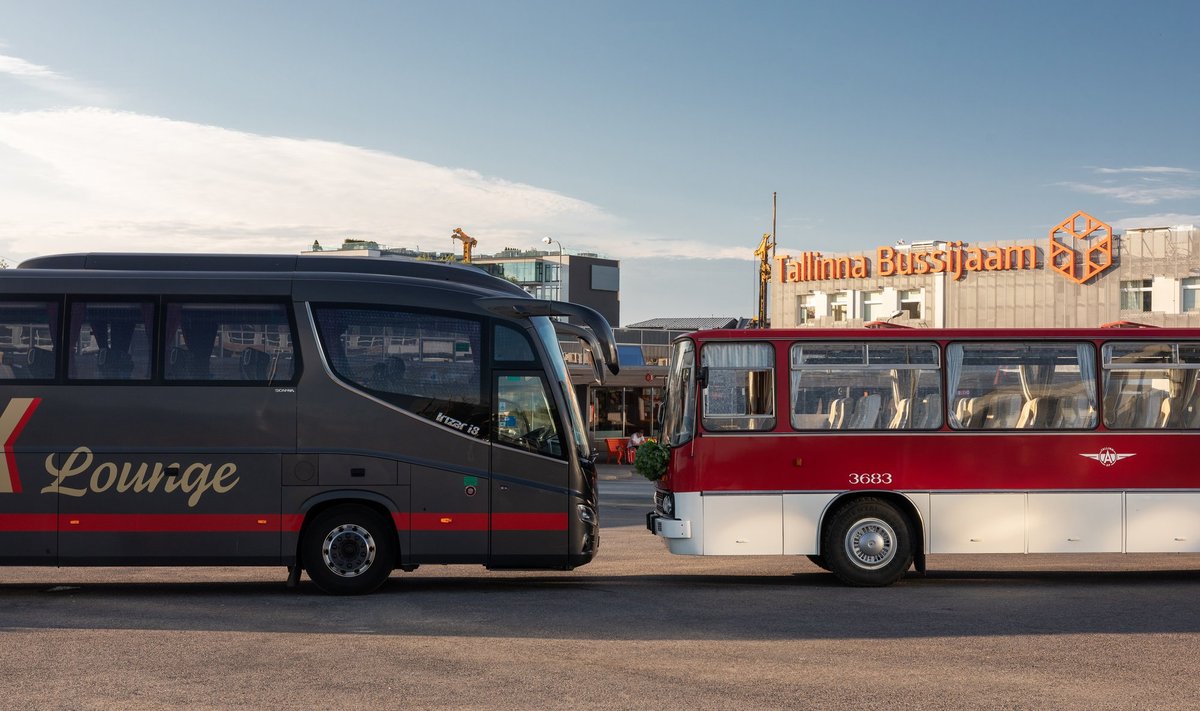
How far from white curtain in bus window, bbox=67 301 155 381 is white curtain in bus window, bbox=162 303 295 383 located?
24 cm

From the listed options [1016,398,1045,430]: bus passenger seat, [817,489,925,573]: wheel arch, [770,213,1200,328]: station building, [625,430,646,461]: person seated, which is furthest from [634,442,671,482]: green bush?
[770,213,1200,328]: station building

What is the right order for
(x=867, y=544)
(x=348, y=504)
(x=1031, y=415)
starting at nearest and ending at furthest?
(x=348, y=504) → (x=867, y=544) → (x=1031, y=415)

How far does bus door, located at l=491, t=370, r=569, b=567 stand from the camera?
43.7 ft

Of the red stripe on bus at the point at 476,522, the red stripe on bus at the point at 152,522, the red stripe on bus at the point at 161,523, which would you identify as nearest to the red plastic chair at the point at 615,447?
the red stripe on bus at the point at 476,522

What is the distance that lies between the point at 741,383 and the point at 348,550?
451 centimetres

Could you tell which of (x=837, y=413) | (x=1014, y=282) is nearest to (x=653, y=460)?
(x=837, y=413)

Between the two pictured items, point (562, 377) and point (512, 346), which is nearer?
point (512, 346)

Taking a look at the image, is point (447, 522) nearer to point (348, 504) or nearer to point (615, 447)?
point (348, 504)

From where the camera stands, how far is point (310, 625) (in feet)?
36.1

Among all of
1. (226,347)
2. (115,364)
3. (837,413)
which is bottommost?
(837,413)

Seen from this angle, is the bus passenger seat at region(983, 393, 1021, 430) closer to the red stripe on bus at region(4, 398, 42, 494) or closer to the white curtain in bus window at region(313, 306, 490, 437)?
the white curtain in bus window at region(313, 306, 490, 437)

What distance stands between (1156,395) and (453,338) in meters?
7.74

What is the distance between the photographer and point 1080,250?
196 ft

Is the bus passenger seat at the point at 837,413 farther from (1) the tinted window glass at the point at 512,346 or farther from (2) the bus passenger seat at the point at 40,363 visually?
(2) the bus passenger seat at the point at 40,363
